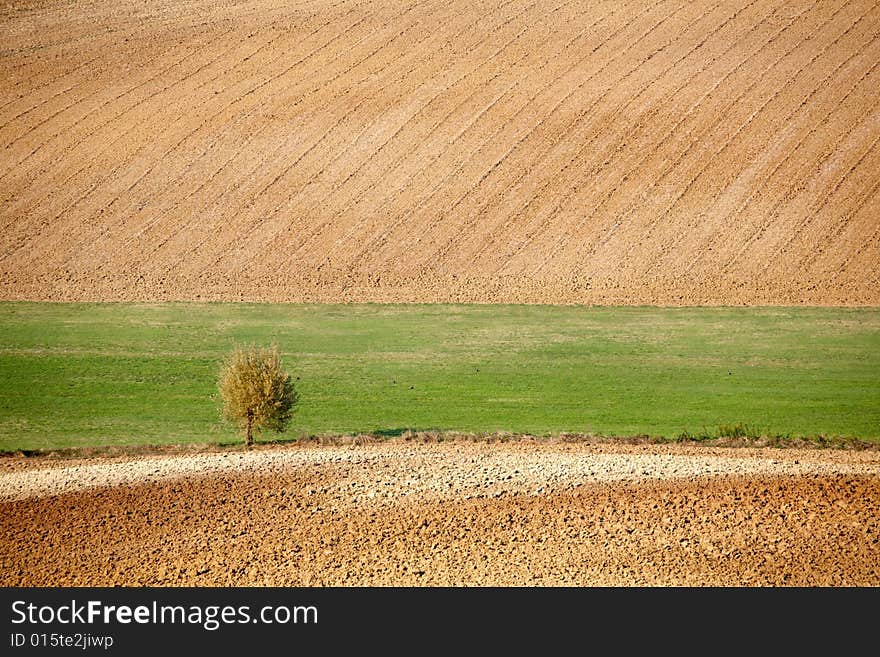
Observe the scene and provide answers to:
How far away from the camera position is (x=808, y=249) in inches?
1531

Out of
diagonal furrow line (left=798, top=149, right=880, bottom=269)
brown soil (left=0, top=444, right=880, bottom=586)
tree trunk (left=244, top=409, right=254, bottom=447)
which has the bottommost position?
brown soil (left=0, top=444, right=880, bottom=586)

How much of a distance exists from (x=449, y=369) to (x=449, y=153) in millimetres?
20885

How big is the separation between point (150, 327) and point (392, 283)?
9728 millimetres

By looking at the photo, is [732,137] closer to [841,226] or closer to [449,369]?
[841,226]

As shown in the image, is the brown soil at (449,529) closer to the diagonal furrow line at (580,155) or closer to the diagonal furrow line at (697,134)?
the diagonal furrow line at (580,155)

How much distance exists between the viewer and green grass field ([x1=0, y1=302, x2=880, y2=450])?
890 inches

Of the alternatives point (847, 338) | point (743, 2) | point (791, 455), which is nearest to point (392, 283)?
point (847, 338)

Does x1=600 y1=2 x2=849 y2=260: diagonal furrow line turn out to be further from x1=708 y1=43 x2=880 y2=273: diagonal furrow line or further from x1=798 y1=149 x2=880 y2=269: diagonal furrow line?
x1=798 y1=149 x2=880 y2=269: diagonal furrow line

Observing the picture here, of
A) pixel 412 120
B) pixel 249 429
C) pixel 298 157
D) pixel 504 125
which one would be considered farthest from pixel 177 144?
pixel 249 429

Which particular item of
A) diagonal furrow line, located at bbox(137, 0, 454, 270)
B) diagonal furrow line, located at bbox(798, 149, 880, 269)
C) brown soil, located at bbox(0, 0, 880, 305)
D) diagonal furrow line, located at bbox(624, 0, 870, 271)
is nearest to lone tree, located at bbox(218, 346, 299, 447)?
brown soil, located at bbox(0, 0, 880, 305)

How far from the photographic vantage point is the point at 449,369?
2791 centimetres

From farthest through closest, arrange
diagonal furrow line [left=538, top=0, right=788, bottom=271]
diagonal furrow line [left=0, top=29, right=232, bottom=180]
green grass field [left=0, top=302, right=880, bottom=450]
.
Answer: diagonal furrow line [left=0, top=29, right=232, bottom=180]
diagonal furrow line [left=538, top=0, right=788, bottom=271]
green grass field [left=0, top=302, right=880, bottom=450]

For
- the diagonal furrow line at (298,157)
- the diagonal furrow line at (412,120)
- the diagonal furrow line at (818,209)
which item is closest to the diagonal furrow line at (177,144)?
the diagonal furrow line at (298,157)

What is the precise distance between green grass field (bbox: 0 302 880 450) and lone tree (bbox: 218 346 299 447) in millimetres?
1776
